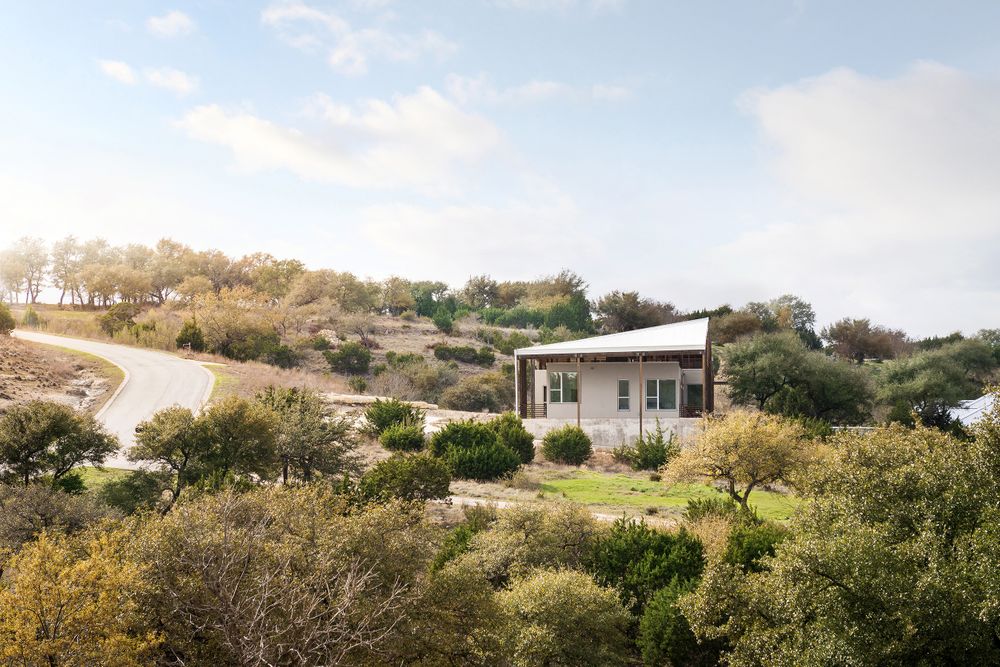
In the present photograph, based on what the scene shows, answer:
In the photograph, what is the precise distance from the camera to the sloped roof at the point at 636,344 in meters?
29.2

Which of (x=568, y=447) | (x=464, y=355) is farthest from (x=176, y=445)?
(x=464, y=355)

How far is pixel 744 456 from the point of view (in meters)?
18.1

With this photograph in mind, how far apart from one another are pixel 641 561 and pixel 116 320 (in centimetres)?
4425

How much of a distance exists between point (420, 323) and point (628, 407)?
112ft

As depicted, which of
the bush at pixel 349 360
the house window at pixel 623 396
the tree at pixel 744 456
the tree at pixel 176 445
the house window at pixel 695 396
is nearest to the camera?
the tree at pixel 744 456

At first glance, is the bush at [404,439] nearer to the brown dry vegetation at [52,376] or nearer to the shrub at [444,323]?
the brown dry vegetation at [52,376]

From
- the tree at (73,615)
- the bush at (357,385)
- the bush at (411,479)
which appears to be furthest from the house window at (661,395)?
the tree at (73,615)

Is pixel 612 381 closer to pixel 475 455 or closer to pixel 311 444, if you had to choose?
pixel 475 455

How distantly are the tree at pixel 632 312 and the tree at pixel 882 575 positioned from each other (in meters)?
50.5

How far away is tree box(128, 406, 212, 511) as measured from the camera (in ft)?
60.3

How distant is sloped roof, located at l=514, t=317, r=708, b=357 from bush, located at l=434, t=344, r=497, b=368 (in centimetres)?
2008

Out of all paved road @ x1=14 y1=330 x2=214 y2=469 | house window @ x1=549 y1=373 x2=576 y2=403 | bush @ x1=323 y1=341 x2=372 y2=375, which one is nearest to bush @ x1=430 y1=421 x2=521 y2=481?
house window @ x1=549 y1=373 x2=576 y2=403

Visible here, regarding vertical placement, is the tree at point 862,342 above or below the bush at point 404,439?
above

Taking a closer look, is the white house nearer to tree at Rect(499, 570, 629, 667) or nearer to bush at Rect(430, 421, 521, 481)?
bush at Rect(430, 421, 521, 481)
